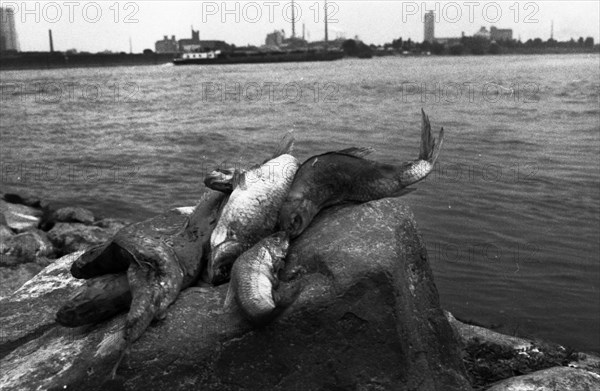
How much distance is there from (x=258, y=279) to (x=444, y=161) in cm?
1609

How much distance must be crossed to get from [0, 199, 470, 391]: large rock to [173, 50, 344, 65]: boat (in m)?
127

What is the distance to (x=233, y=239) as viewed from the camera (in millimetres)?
5391

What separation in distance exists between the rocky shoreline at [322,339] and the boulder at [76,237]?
7.29 m

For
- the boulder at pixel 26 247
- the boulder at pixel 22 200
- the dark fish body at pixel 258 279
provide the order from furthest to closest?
1. the boulder at pixel 22 200
2. the boulder at pixel 26 247
3. the dark fish body at pixel 258 279

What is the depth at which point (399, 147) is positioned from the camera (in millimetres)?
22328

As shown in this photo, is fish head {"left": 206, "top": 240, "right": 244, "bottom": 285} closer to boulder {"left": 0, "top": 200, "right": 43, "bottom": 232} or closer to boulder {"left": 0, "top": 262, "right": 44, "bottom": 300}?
boulder {"left": 0, "top": 262, "right": 44, "bottom": 300}

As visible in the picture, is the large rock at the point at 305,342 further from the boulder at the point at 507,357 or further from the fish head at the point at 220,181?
the boulder at the point at 507,357

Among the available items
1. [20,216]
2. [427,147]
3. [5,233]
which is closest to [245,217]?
[427,147]

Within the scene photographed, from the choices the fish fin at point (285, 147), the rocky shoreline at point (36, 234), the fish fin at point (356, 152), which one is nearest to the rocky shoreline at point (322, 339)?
the fish fin at point (356, 152)

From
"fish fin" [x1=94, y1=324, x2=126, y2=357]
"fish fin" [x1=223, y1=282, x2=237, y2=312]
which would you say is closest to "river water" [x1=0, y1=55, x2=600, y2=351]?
"fish fin" [x1=223, y1=282, x2=237, y2=312]

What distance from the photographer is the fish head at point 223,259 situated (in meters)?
5.30

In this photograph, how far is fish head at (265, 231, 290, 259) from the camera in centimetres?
514

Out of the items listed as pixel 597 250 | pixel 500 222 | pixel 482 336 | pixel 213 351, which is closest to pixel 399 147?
pixel 500 222

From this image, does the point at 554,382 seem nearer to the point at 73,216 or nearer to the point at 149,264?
the point at 149,264
